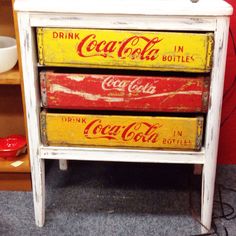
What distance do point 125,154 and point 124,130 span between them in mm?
72

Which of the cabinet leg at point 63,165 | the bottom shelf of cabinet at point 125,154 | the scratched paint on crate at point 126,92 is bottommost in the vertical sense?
the cabinet leg at point 63,165

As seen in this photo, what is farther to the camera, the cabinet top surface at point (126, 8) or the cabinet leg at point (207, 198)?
the cabinet leg at point (207, 198)

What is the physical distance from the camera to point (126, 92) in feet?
3.39

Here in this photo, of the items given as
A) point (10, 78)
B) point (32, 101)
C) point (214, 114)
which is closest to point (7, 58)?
point (10, 78)

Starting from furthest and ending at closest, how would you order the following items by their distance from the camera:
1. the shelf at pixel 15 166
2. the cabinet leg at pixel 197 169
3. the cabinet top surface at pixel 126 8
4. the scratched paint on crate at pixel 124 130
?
1. the cabinet leg at pixel 197 169
2. the shelf at pixel 15 166
3. the scratched paint on crate at pixel 124 130
4. the cabinet top surface at pixel 126 8

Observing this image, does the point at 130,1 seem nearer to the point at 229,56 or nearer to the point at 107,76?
the point at 107,76

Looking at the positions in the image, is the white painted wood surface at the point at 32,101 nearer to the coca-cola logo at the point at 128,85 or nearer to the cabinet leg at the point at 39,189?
the cabinet leg at the point at 39,189

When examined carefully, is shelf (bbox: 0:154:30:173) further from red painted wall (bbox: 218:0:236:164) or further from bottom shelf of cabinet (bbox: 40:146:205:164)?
red painted wall (bbox: 218:0:236:164)

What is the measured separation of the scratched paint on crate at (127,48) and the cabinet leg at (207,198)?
11.8 inches

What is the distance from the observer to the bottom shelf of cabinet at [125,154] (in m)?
1.09

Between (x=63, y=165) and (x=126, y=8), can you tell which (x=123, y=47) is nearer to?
(x=126, y=8)

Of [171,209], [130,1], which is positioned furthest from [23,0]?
[171,209]

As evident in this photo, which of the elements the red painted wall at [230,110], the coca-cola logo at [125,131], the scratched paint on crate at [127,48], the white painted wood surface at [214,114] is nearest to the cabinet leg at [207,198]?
the white painted wood surface at [214,114]

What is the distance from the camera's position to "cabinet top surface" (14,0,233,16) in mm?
947
